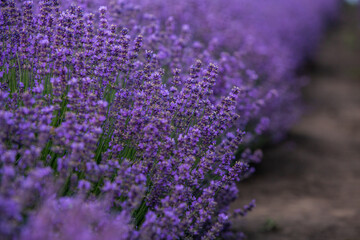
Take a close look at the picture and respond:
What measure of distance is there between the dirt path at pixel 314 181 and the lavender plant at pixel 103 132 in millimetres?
1136

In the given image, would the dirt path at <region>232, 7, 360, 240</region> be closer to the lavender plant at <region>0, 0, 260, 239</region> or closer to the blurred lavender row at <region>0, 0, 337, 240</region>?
the blurred lavender row at <region>0, 0, 337, 240</region>

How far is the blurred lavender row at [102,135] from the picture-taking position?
1.48 metres

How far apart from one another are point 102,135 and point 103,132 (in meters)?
0.02

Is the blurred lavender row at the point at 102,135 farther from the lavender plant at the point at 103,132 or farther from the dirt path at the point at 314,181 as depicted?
the dirt path at the point at 314,181

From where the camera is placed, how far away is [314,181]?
4.61 metres

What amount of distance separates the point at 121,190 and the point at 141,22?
8.88 ft

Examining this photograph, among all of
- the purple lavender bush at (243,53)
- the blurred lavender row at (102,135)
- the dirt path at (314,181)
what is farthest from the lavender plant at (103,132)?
the dirt path at (314,181)

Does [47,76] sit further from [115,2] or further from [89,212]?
[115,2]

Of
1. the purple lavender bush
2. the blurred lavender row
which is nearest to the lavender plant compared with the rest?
the blurred lavender row

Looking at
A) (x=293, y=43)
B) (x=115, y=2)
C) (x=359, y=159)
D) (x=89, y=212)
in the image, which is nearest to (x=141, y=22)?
(x=115, y=2)

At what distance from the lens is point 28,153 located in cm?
153

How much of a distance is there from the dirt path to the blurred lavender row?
0.91m

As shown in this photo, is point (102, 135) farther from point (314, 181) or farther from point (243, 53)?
point (314, 181)

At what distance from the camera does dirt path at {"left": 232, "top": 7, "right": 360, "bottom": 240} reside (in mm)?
3420
